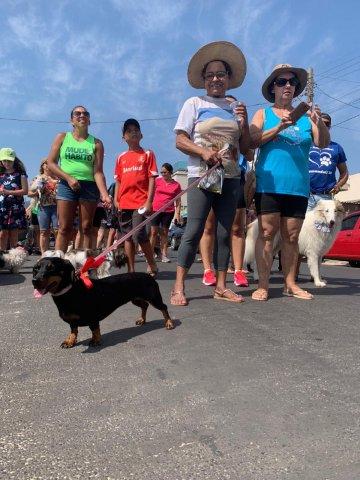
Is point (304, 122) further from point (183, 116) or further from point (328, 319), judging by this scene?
point (328, 319)

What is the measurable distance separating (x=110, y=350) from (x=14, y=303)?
196 centimetres

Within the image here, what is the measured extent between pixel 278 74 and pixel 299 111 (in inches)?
22.9

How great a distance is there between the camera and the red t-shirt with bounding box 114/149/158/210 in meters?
5.82

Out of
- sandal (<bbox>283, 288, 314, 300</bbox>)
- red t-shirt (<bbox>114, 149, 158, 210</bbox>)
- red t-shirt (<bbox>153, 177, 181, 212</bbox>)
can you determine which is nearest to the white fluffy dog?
sandal (<bbox>283, 288, 314, 300</bbox>)

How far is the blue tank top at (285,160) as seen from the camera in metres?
4.44

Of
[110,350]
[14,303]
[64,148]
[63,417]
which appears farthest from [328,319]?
[64,148]

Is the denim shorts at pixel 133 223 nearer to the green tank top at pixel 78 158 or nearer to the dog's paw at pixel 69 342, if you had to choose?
the green tank top at pixel 78 158

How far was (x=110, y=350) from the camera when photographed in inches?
116

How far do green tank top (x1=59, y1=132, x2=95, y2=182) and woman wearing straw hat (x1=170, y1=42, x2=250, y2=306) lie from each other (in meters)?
1.50

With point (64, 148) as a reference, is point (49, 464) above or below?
below

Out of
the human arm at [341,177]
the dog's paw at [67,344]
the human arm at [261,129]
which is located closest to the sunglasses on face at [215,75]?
the human arm at [261,129]

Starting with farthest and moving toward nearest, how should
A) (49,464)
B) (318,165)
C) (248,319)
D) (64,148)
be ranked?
(318,165), (64,148), (248,319), (49,464)

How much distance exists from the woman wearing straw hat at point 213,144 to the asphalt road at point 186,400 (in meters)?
0.74

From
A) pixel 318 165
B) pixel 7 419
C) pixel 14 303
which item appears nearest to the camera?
pixel 7 419
